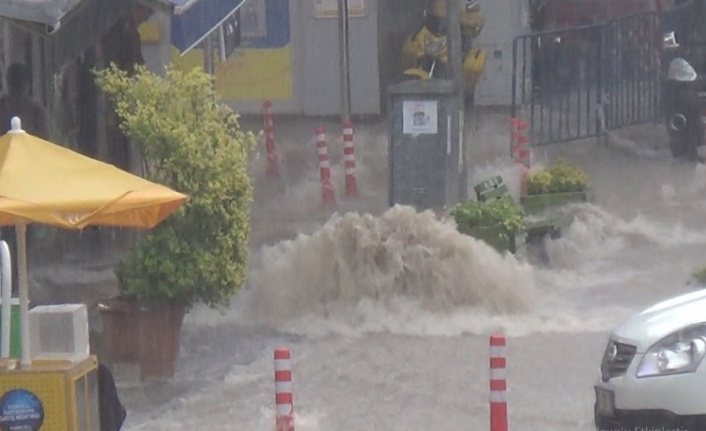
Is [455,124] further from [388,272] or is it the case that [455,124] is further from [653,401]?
[653,401]

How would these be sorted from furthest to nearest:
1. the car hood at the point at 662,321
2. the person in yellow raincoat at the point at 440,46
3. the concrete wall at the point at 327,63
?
1. the concrete wall at the point at 327,63
2. the person in yellow raincoat at the point at 440,46
3. the car hood at the point at 662,321

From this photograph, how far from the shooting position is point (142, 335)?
10.4 metres

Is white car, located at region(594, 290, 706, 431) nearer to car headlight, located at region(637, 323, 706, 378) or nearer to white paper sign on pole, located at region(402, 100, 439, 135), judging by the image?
car headlight, located at region(637, 323, 706, 378)

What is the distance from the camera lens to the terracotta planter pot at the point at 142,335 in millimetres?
10422

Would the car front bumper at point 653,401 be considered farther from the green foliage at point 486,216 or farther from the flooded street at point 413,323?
the green foliage at point 486,216

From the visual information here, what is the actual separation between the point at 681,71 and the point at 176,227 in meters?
10.4

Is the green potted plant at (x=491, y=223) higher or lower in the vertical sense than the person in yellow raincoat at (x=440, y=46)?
lower

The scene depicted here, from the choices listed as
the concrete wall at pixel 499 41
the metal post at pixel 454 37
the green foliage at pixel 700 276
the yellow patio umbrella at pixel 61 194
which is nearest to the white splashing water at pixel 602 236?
the metal post at pixel 454 37

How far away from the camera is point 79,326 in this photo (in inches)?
288

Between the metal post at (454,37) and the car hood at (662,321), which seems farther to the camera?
the metal post at (454,37)

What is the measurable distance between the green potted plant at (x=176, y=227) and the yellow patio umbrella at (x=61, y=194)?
9.94 ft

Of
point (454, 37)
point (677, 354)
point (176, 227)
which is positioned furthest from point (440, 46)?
point (677, 354)

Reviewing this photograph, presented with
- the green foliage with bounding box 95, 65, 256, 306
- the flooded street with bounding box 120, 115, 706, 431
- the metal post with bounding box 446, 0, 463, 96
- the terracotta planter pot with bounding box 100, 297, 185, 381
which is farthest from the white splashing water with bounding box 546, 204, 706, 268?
the terracotta planter pot with bounding box 100, 297, 185, 381

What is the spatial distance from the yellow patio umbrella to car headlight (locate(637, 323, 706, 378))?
2.36 metres
